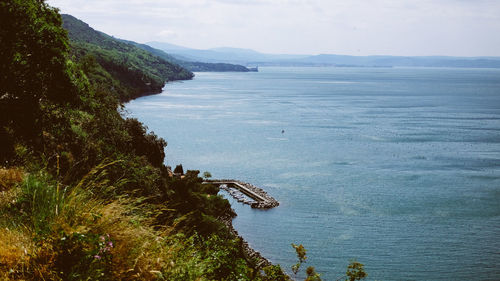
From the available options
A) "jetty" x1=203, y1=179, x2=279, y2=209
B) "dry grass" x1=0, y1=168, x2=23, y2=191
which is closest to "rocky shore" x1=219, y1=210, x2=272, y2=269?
"jetty" x1=203, y1=179, x2=279, y2=209

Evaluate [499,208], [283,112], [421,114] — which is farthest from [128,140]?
[421,114]

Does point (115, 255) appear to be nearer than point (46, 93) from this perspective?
Yes

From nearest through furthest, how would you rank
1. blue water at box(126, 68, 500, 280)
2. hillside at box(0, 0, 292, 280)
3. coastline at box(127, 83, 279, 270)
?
1. hillside at box(0, 0, 292, 280)
2. coastline at box(127, 83, 279, 270)
3. blue water at box(126, 68, 500, 280)

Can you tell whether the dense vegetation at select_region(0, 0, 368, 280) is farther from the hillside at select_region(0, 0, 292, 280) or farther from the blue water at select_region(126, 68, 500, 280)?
the blue water at select_region(126, 68, 500, 280)

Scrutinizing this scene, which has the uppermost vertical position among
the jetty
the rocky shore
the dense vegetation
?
the dense vegetation

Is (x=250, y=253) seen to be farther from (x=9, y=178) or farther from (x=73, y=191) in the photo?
(x=73, y=191)

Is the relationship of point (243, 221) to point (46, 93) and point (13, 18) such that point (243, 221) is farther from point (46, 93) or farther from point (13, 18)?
point (13, 18)

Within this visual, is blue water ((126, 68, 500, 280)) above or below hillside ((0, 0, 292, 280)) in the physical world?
below

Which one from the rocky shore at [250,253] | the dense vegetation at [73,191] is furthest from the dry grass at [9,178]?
the rocky shore at [250,253]

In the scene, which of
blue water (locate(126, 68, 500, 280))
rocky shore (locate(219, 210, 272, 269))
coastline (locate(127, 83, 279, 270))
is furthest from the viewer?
blue water (locate(126, 68, 500, 280))
